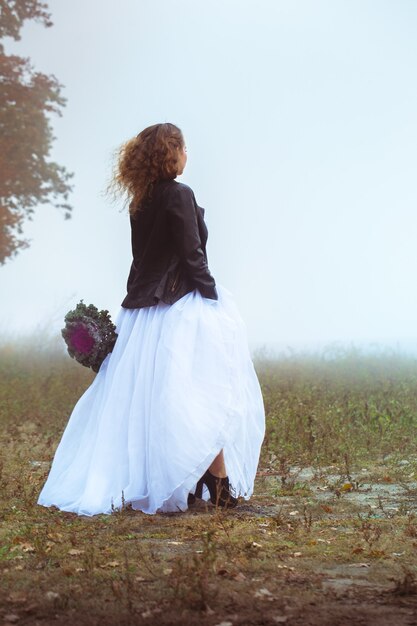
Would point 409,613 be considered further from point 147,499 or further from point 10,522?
point 10,522

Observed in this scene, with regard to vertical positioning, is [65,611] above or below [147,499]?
below

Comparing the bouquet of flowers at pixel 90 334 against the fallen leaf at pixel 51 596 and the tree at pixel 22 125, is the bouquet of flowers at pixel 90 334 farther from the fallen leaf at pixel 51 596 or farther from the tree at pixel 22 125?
the tree at pixel 22 125

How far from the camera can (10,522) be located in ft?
21.4

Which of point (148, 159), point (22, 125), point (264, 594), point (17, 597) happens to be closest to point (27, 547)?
point (17, 597)

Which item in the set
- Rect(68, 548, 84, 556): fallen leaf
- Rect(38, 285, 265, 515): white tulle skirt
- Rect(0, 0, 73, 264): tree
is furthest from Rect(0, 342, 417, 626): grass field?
Rect(0, 0, 73, 264): tree

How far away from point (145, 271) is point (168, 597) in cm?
281

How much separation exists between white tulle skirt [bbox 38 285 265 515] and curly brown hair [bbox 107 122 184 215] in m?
0.80

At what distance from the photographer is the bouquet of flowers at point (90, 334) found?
675 centimetres

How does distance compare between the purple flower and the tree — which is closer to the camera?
the purple flower

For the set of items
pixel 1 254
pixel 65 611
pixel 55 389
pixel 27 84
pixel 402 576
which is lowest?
pixel 65 611

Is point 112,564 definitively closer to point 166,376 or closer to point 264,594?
point 264,594

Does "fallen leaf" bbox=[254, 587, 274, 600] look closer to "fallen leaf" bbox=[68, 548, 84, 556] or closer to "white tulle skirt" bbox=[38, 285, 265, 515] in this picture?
"fallen leaf" bbox=[68, 548, 84, 556]

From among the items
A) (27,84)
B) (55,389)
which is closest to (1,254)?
(27,84)

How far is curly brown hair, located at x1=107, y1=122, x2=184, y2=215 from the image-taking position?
6.53 meters
